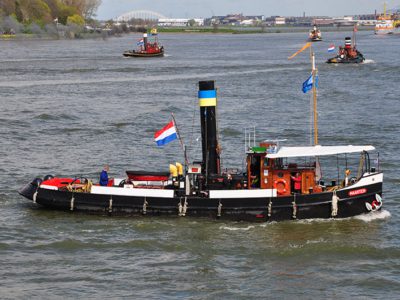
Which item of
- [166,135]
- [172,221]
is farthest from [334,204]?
[166,135]

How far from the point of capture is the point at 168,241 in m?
28.3

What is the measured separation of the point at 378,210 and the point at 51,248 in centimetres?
1156

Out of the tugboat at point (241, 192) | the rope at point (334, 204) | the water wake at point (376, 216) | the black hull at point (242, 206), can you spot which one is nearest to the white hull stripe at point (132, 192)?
the tugboat at point (241, 192)

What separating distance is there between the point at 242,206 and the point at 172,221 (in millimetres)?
2475

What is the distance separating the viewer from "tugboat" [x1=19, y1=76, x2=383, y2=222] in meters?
29.2

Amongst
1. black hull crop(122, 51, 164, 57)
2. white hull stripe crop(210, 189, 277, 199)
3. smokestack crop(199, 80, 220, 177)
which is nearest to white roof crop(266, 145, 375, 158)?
white hull stripe crop(210, 189, 277, 199)

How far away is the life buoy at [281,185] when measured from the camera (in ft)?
96.9

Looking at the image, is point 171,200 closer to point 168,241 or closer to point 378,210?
point 168,241

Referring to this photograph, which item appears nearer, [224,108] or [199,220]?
[199,220]

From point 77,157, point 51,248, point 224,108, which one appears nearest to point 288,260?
point 51,248

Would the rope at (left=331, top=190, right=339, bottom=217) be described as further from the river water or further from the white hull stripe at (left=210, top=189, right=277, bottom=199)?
the white hull stripe at (left=210, top=189, right=277, bottom=199)

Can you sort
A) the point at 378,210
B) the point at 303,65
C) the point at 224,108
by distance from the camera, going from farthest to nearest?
the point at 303,65, the point at 224,108, the point at 378,210

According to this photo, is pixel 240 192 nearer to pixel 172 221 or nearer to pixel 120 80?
pixel 172 221

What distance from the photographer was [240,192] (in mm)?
29188
